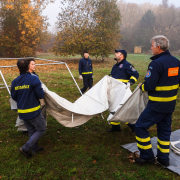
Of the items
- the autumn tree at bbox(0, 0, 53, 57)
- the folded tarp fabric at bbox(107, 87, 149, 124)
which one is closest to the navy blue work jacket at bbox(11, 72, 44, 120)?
the folded tarp fabric at bbox(107, 87, 149, 124)

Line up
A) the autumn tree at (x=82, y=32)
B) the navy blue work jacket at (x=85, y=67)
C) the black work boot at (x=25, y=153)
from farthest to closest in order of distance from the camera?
the autumn tree at (x=82, y=32), the navy blue work jacket at (x=85, y=67), the black work boot at (x=25, y=153)

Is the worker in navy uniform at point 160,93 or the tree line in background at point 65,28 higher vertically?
the tree line in background at point 65,28

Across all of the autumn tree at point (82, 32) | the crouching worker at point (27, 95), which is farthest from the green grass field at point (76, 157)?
the autumn tree at point (82, 32)

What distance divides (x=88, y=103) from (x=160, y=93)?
70.1 inches

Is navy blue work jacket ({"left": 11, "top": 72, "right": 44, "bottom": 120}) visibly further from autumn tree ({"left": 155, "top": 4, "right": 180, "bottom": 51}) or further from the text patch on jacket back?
autumn tree ({"left": 155, "top": 4, "right": 180, "bottom": 51})

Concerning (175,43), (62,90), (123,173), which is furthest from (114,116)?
(175,43)

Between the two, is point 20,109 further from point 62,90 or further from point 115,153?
point 62,90

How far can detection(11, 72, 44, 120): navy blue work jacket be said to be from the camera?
3141 millimetres

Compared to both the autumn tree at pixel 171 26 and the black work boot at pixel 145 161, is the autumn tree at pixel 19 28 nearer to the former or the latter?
the black work boot at pixel 145 161

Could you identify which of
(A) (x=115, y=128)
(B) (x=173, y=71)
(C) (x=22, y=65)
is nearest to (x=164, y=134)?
(B) (x=173, y=71)

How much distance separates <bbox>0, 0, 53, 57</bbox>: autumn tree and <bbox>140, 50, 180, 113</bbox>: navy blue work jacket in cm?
Answer: 2025

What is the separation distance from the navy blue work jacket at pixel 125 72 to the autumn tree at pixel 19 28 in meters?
18.5

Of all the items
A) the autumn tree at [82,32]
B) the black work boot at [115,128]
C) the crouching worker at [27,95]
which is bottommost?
the black work boot at [115,128]

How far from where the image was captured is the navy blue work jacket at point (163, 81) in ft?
8.94
